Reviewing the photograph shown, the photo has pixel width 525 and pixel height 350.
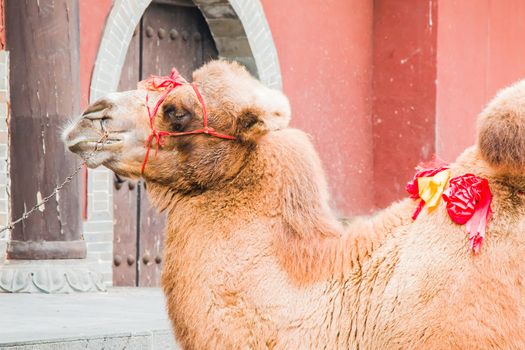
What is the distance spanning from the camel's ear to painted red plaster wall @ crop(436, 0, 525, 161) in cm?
822

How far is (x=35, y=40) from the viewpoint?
804cm

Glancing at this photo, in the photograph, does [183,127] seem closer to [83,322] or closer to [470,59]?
[83,322]

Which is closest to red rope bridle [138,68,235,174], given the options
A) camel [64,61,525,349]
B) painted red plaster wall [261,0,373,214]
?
camel [64,61,525,349]

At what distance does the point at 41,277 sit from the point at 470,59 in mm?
6224

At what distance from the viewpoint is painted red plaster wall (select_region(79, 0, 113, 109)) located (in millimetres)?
9055

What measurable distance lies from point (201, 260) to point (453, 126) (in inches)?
345

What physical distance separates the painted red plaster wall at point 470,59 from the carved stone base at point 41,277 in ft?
16.8

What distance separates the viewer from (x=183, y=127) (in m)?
4.25

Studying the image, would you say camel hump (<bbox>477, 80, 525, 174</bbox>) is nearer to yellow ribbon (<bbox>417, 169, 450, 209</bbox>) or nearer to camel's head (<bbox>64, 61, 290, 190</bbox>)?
yellow ribbon (<bbox>417, 169, 450, 209</bbox>)

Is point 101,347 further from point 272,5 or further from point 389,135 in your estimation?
point 389,135

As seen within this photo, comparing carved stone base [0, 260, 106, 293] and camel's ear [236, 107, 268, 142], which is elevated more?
camel's ear [236, 107, 268, 142]

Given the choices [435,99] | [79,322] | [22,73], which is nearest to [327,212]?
A: [79,322]

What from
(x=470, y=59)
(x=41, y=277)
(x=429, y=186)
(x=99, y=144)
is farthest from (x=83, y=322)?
(x=470, y=59)

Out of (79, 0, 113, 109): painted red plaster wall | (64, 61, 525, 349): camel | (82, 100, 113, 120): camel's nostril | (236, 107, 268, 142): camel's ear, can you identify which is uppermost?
(79, 0, 113, 109): painted red plaster wall
